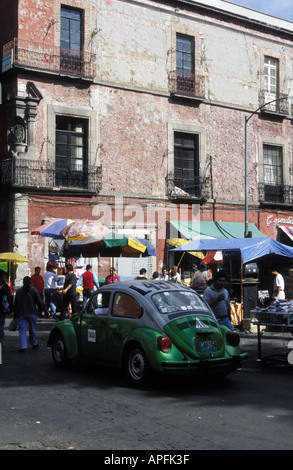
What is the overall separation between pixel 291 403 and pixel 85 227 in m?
11.5

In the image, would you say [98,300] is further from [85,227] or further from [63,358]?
[85,227]

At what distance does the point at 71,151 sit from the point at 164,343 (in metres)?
17.1

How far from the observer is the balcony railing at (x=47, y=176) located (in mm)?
22750

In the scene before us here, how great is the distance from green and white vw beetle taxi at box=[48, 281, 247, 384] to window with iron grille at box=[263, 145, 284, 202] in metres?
20.9

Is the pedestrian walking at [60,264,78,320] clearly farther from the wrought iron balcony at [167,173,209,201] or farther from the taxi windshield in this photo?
the wrought iron balcony at [167,173,209,201]

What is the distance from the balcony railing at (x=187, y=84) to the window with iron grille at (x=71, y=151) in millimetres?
4939

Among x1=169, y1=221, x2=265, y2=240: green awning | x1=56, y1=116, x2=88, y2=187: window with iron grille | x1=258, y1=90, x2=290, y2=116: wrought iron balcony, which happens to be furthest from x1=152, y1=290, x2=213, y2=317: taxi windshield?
x1=258, y1=90, x2=290, y2=116: wrought iron balcony

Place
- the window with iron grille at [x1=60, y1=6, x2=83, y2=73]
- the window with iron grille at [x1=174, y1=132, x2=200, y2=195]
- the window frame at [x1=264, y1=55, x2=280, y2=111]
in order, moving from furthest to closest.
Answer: the window frame at [x1=264, y1=55, x2=280, y2=111], the window with iron grille at [x1=174, y1=132, x2=200, y2=195], the window with iron grille at [x1=60, y1=6, x2=83, y2=73]

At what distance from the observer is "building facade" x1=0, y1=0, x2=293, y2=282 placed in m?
23.3

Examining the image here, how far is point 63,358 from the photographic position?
1049 cm

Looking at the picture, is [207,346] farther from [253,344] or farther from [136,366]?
[253,344]

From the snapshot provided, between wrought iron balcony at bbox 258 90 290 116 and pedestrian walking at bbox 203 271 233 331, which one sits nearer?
pedestrian walking at bbox 203 271 233 331

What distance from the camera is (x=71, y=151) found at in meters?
24.5

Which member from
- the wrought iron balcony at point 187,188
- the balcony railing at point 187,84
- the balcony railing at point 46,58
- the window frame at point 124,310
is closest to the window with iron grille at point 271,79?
the balcony railing at point 187,84
